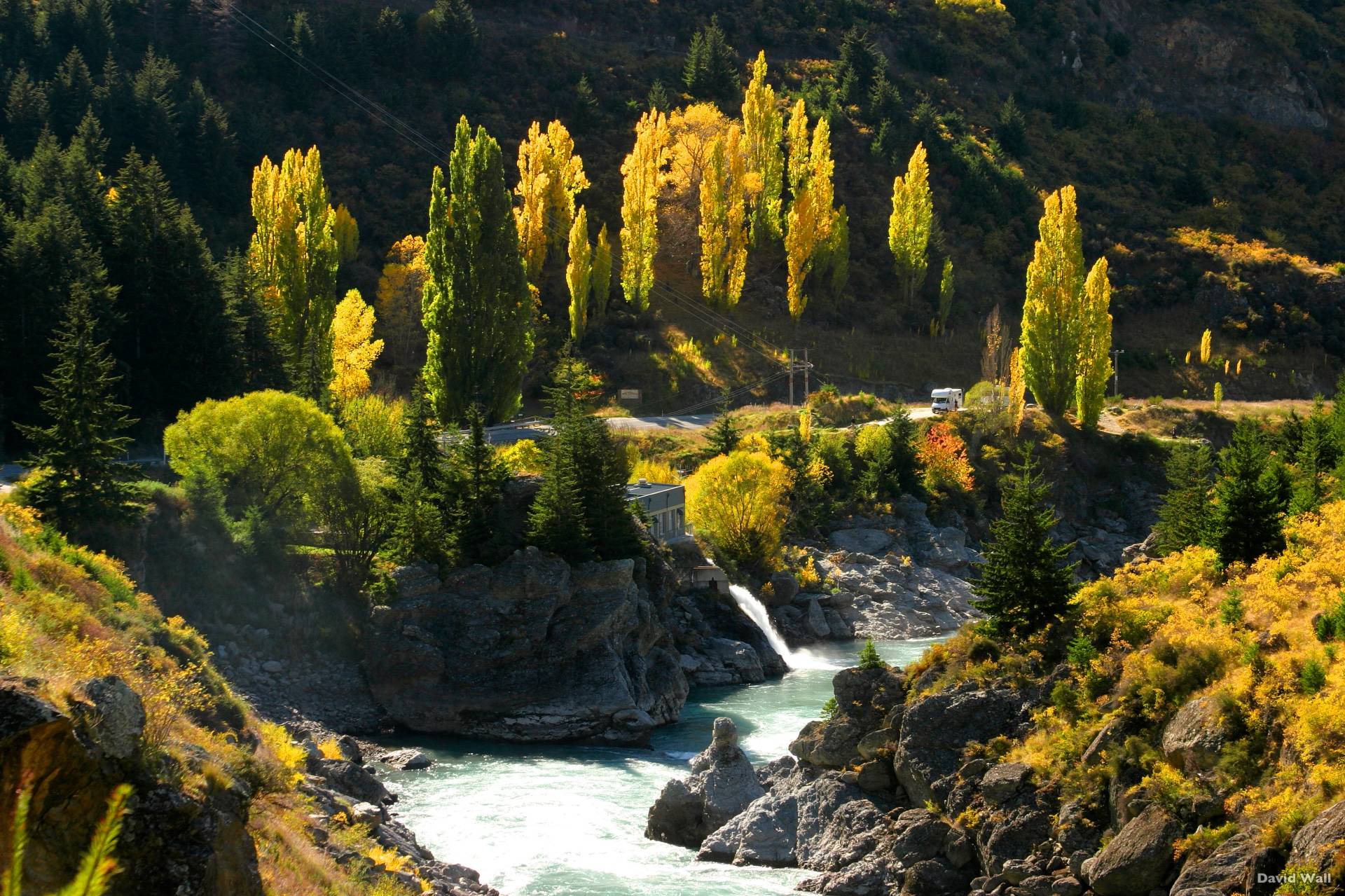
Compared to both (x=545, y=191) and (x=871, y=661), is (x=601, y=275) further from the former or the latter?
(x=871, y=661)

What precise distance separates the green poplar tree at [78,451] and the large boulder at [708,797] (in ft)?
55.2

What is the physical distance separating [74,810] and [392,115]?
83157mm

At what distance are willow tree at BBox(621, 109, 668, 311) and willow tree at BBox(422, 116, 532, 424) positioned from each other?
19.0 metres

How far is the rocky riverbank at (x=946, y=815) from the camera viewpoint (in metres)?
22.2

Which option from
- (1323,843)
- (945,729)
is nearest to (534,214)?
(945,729)

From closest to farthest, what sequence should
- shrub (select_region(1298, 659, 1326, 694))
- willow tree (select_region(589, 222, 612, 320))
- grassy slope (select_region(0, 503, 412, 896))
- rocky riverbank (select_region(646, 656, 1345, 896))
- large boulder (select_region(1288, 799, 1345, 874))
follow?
grassy slope (select_region(0, 503, 412, 896)) → large boulder (select_region(1288, 799, 1345, 874)) → rocky riverbank (select_region(646, 656, 1345, 896)) → shrub (select_region(1298, 659, 1326, 694)) → willow tree (select_region(589, 222, 612, 320))

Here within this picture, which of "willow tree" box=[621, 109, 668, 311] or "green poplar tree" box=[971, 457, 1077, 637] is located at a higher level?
"willow tree" box=[621, 109, 668, 311]

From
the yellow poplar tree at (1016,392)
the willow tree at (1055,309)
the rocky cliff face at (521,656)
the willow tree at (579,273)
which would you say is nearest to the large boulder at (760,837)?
the rocky cliff face at (521,656)

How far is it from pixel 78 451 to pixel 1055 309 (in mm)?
47883

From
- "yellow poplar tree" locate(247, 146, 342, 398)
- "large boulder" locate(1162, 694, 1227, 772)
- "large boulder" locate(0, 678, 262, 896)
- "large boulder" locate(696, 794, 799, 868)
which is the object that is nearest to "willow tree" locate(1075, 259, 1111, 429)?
"yellow poplar tree" locate(247, 146, 342, 398)

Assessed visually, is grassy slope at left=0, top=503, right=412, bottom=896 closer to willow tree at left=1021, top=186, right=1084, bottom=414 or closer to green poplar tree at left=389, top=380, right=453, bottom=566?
green poplar tree at left=389, top=380, right=453, bottom=566

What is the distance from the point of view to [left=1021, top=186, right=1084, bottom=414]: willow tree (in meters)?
68.5

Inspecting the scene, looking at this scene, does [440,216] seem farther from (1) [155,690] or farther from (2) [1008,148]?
(2) [1008,148]

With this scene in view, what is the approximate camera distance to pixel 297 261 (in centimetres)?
6181
